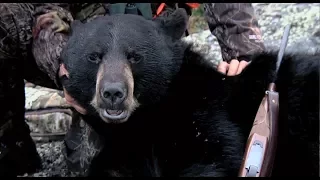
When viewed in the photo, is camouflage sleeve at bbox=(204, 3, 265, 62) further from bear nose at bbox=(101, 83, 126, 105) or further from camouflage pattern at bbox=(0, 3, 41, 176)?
camouflage pattern at bbox=(0, 3, 41, 176)

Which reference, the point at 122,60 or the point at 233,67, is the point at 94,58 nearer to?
the point at 122,60

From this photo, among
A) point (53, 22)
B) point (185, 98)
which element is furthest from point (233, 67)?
point (53, 22)

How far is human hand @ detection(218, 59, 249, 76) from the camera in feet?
11.1

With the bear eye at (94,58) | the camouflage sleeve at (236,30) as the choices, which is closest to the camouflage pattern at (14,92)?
the bear eye at (94,58)

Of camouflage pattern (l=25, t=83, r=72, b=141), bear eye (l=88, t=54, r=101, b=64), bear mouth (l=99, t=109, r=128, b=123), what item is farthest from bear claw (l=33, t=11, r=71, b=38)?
camouflage pattern (l=25, t=83, r=72, b=141)

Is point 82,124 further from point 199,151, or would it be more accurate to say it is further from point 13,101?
point 199,151

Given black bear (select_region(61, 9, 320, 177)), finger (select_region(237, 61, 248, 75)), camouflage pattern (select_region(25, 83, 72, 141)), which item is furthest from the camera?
camouflage pattern (select_region(25, 83, 72, 141))

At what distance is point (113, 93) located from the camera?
113 inches

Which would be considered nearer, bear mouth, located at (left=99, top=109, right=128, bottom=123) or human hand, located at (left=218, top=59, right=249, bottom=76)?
bear mouth, located at (left=99, top=109, right=128, bottom=123)

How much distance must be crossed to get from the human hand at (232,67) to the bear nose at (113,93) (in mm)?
687

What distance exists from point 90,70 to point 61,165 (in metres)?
1.70

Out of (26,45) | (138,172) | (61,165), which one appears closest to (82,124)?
(61,165)

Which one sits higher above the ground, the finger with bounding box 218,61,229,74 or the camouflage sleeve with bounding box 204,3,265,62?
the camouflage sleeve with bounding box 204,3,265,62

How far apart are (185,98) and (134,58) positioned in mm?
379
